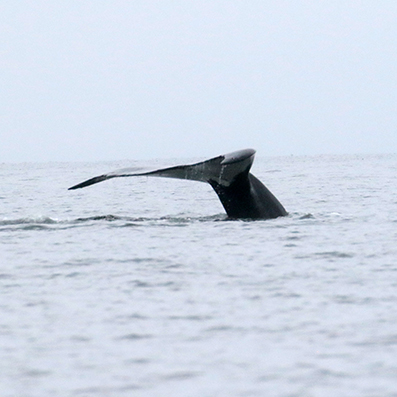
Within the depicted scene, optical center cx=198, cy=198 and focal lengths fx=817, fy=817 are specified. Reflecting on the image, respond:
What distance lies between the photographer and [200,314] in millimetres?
6477

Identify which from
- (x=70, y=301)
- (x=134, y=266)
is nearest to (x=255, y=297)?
(x=70, y=301)

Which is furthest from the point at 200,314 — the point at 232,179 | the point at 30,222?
the point at 30,222

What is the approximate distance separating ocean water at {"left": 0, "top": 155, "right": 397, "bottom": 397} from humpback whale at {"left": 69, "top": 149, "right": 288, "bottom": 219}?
2.01 feet

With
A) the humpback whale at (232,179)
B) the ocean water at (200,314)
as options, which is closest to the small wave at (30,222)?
the ocean water at (200,314)

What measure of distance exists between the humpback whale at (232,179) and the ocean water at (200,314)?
61 centimetres

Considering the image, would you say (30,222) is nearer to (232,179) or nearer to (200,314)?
(232,179)

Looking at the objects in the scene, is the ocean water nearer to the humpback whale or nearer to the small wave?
the humpback whale

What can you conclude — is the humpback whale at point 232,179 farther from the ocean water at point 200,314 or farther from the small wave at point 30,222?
the small wave at point 30,222

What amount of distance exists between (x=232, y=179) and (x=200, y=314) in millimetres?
4892

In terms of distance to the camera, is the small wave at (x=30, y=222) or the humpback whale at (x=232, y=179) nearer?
the humpback whale at (x=232, y=179)

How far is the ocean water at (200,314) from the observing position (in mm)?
4930

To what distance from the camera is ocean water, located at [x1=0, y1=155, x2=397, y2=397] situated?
194 inches

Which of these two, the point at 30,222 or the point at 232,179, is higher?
the point at 232,179

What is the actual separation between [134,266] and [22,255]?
1768 millimetres
